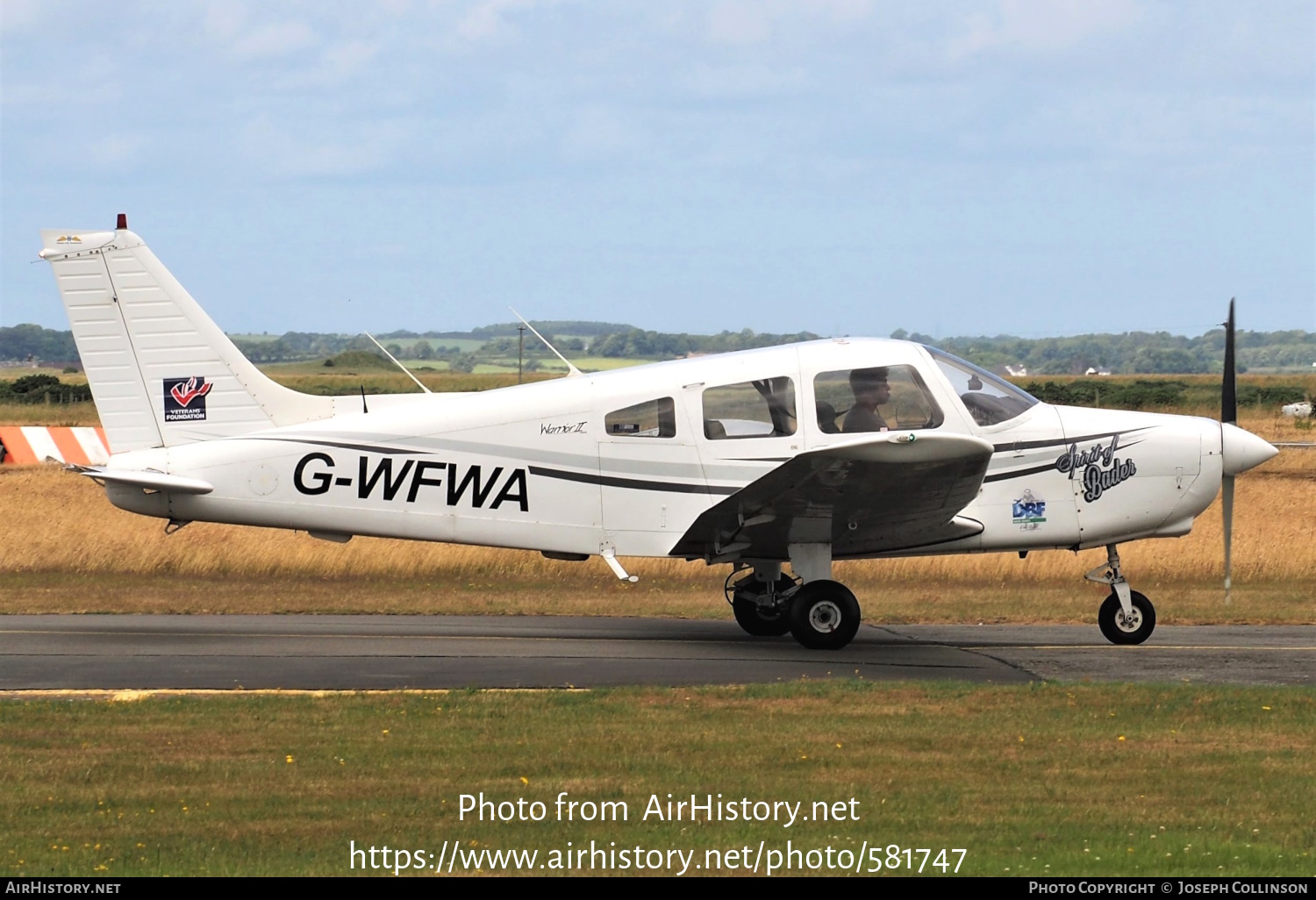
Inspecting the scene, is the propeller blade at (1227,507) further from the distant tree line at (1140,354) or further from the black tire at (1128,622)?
the distant tree line at (1140,354)

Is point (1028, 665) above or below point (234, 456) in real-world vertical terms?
below

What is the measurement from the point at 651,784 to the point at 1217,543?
1465 cm

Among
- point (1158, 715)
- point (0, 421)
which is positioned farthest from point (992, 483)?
point (0, 421)

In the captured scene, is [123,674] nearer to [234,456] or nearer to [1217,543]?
[234,456]

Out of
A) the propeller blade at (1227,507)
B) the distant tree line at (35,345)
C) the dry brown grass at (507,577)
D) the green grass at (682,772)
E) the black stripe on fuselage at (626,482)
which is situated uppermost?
the distant tree line at (35,345)

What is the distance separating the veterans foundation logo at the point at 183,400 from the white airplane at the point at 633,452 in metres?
0.02

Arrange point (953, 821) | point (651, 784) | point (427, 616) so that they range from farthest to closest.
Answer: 1. point (427, 616)
2. point (651, 784)
3. point (953, 821)

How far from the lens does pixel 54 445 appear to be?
30.9 metres

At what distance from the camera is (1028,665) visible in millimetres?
11539

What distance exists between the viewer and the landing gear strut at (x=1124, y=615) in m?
12.8

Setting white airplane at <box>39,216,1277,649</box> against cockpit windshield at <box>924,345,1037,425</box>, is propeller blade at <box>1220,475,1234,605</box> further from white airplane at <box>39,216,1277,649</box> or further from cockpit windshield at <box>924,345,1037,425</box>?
cockpit windshield at <box>924,345,1037,425</box>

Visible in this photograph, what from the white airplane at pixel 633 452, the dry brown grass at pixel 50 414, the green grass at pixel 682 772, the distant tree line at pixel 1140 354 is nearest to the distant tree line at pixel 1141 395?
the distant tree line at pixel 1140 354

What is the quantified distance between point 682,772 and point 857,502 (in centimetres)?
467

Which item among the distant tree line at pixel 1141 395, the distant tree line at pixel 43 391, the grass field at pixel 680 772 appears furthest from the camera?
the distant tree line at pixel 43 391
